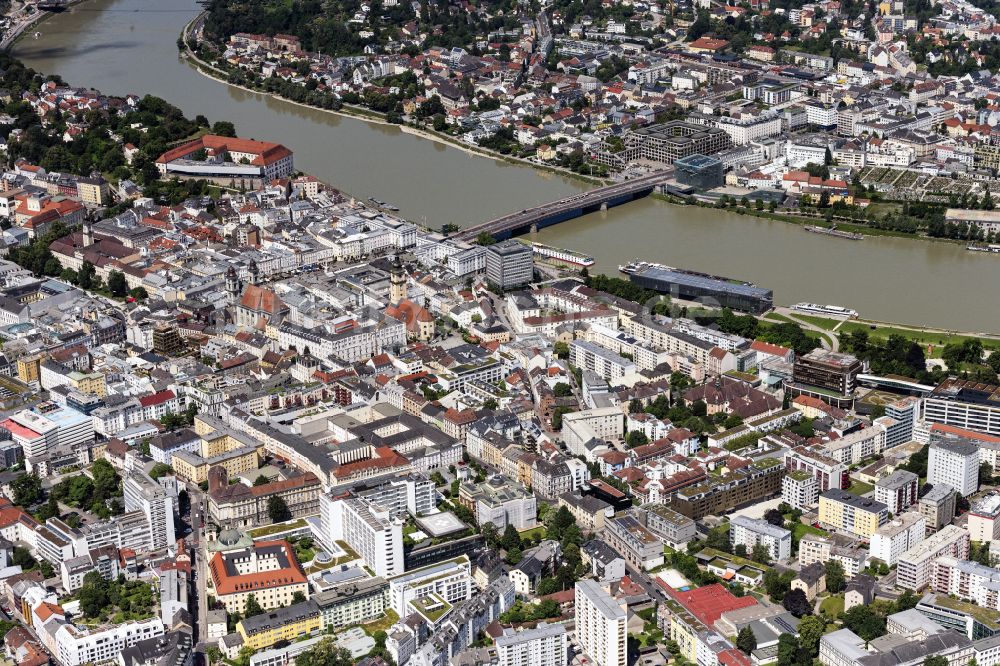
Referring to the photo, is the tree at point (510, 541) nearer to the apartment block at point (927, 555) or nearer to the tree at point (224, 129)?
the apartment block at point (927, 555)

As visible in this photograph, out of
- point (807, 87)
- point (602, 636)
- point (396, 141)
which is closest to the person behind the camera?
point (602, 636)

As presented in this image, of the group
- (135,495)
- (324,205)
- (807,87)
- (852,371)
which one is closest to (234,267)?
(324,205)

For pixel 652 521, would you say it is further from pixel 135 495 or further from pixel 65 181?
pixel 65 181

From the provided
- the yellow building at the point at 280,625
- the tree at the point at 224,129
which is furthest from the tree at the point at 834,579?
the tree at the point at 224,129

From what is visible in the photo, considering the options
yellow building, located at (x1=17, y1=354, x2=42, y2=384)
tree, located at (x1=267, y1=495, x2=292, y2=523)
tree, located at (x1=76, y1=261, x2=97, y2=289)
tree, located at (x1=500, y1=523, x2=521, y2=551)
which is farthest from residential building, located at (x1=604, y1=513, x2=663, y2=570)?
tree, located at (x1=76, y1=261, x2=97, y2=289)

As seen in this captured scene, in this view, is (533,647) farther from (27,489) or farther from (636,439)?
(27,489)

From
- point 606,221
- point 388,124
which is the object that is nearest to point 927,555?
point 606,221
